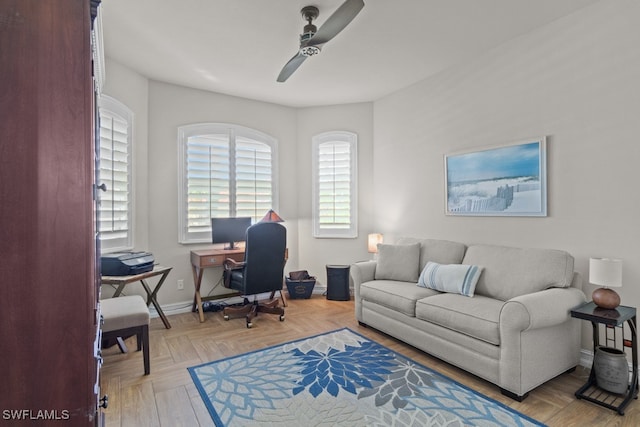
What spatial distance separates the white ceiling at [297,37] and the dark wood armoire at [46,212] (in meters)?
1.72

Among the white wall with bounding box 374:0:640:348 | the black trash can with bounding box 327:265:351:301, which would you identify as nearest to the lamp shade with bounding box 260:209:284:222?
the black trash can with bounding box 327:265:351:301

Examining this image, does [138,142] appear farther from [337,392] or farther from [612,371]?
[612,371]

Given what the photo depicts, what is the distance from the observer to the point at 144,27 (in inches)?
111

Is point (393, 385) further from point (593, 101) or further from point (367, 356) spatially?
point (593, 101)

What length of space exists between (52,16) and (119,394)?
2323mm

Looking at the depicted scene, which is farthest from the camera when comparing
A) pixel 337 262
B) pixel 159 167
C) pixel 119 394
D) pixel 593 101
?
pixel 337 262

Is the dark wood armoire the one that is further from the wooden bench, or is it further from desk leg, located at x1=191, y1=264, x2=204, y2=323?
desk leg, located at x1=191, y1=264, x2=204, y2=323

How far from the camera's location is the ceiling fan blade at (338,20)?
2.05 meters

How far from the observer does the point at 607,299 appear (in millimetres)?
2236

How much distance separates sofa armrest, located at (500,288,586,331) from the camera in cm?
217

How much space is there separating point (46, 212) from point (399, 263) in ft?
10.4

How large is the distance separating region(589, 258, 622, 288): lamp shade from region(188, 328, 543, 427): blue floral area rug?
1055 mm

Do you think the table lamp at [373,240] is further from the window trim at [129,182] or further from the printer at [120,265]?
the window trim at [129,182]

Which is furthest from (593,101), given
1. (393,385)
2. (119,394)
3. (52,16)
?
(119,394)
